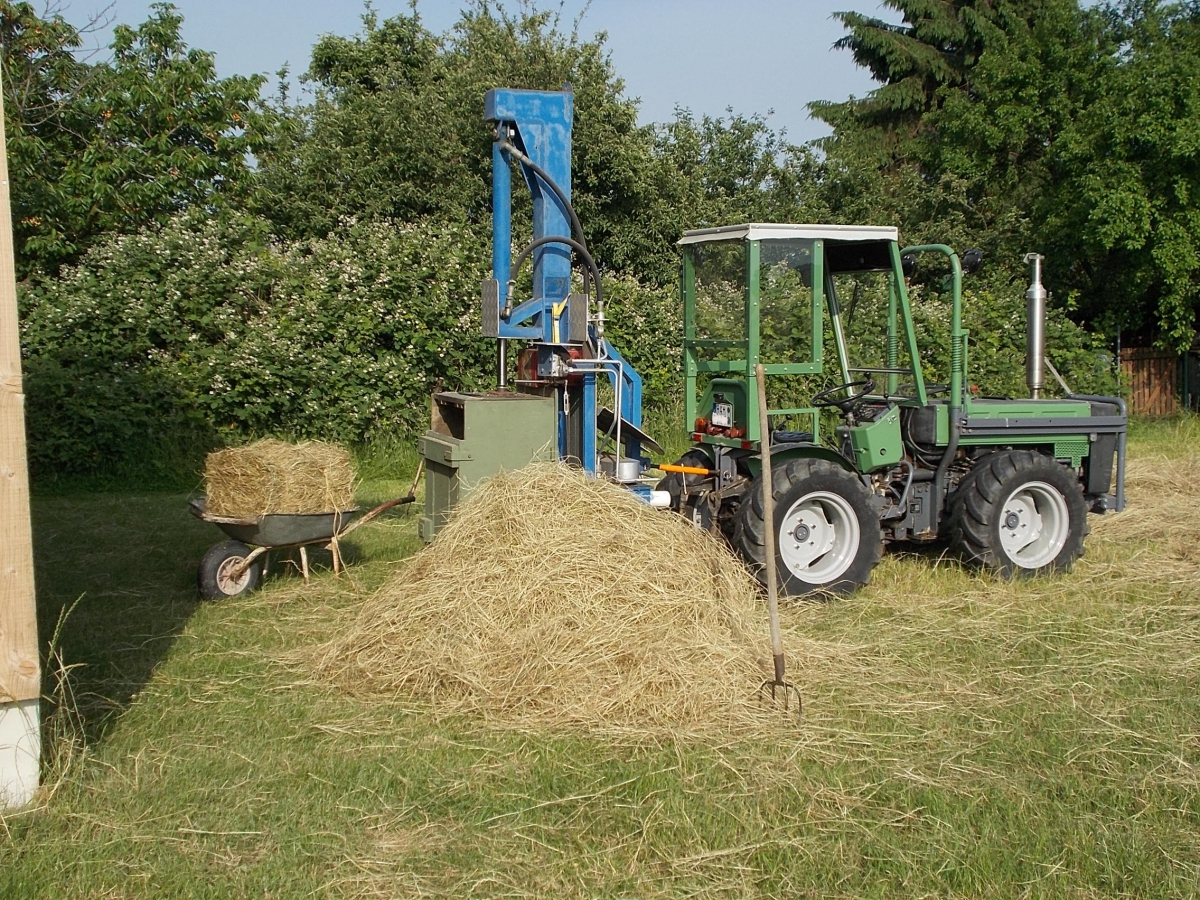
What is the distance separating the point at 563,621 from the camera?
5270mm

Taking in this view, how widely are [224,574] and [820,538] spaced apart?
364 cm

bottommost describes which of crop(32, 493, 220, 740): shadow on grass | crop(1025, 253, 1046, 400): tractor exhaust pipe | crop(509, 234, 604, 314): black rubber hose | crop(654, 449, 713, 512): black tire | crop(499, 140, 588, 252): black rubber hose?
crop(32, 493, 220, 740): shadow on grass

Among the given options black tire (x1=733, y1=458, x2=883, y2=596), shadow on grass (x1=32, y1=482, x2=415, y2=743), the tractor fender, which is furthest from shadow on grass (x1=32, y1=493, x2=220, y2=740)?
the tractor fender

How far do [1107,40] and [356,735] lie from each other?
2002 cm

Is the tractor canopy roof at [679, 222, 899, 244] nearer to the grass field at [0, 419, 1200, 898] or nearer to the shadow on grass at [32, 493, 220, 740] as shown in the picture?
the grass field at [0, 419, 1200, 898]

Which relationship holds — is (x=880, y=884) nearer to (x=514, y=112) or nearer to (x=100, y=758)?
(x=100, y=758)

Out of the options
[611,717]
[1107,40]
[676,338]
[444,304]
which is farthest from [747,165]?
[611,717]

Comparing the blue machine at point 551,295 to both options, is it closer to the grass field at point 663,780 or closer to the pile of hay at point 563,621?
the pile of hay at point 563,621

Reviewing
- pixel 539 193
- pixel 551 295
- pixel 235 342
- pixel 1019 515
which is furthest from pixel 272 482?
pixel 235 342

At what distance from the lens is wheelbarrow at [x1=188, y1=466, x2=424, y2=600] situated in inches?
274

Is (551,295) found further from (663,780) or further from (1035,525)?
(663,780)

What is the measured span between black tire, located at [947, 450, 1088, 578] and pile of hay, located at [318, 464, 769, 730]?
79.0 inches

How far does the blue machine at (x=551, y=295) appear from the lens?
24.1 feet

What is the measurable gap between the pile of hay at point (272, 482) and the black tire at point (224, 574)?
9.7 inches
